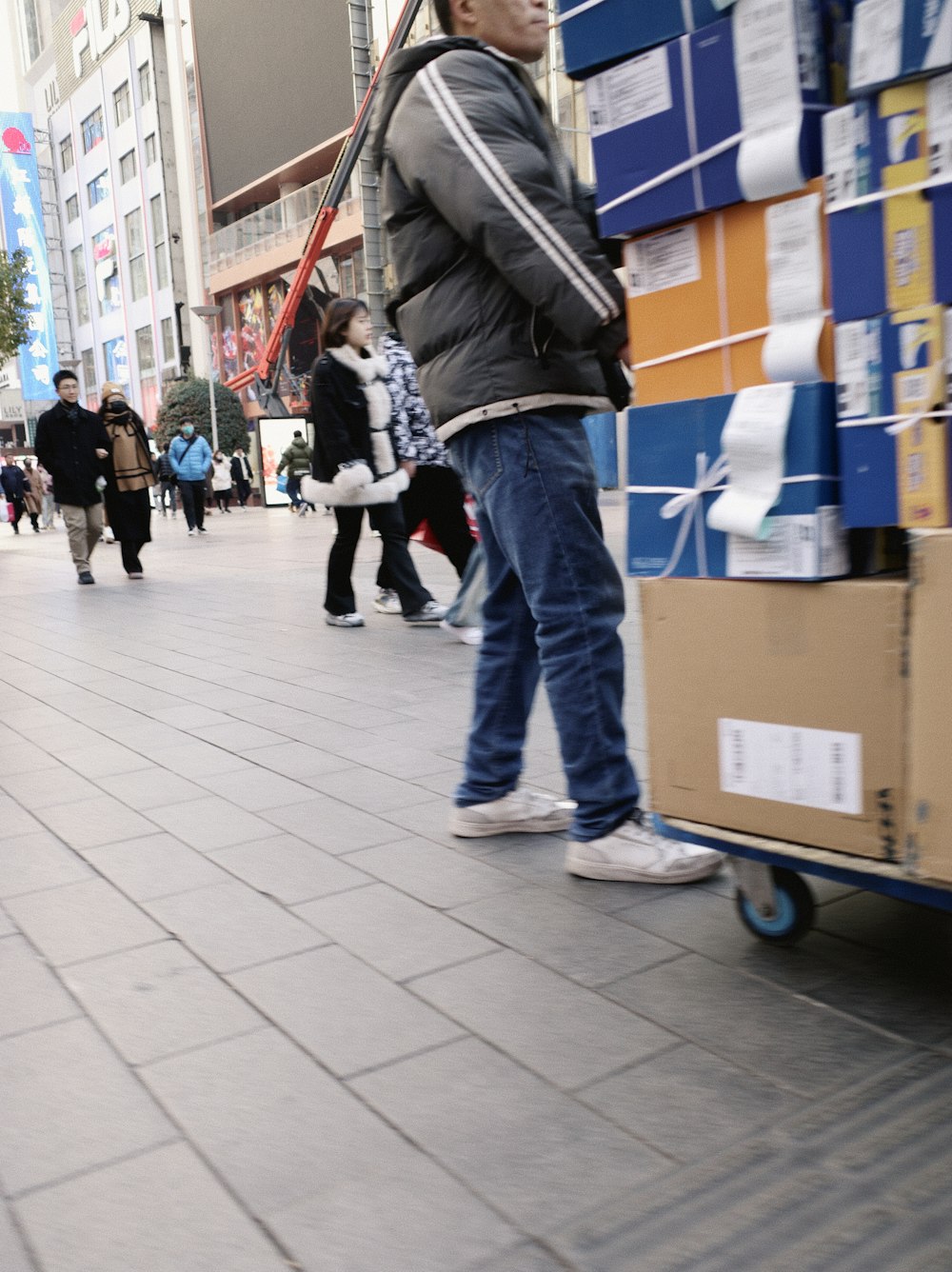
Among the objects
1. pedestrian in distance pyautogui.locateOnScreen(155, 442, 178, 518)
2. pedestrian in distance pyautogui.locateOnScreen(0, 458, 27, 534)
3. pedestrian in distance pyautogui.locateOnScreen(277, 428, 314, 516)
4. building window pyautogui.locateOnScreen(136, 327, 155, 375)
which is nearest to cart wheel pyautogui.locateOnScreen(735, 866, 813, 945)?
pedestrian in distance pyautogui.locateOnScreen(277, 428, 314, 516)

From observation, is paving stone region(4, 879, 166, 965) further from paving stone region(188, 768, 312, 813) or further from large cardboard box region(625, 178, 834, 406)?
large cardboard box region(625, 178, 834, 406)

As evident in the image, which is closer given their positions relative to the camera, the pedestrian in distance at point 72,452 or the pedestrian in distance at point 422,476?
the pedestrian in distance at point 422,476

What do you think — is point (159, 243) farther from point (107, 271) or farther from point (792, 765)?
point (792, 765)

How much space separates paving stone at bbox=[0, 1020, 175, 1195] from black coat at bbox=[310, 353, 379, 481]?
5.19m

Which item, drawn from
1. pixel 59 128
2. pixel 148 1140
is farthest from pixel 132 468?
pixel 59 128

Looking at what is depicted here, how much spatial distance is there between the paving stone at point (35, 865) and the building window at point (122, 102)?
60.3 m

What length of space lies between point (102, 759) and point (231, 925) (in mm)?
1814

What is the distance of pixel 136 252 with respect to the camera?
5694 cm

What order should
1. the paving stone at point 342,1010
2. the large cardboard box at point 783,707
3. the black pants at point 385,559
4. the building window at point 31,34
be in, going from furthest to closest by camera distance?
the building window at point 31,34, the black pants at point 385,559, the paving stone at point 342,1010, the large cardboard box at point 783,707

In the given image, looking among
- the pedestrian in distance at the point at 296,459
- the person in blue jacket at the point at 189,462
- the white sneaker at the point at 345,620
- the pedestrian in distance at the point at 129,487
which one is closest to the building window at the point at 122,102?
the pedestrian in distance at the point at 296,459

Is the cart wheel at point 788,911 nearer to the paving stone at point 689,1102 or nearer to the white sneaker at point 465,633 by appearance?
the paving stone at point 689,1102

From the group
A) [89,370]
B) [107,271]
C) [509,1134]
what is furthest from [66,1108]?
[89,370]

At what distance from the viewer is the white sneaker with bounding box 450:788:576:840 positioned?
125 inches

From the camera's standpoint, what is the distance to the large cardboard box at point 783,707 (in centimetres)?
197
